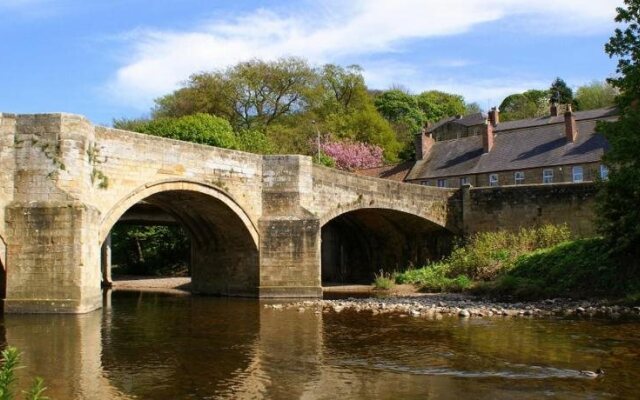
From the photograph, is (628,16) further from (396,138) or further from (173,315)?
(396,138)

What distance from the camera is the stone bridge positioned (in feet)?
46.1

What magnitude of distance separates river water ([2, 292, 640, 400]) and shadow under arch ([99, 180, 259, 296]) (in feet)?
13.5

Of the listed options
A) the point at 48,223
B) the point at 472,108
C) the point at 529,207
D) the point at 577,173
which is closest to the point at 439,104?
the point at 472,108

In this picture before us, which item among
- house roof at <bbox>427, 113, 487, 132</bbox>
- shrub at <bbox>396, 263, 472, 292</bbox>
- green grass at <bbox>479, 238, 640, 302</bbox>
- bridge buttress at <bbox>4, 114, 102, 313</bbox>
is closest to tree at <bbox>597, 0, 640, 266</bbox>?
green grass at <bbox>479, 238, 640, 302</bbox>

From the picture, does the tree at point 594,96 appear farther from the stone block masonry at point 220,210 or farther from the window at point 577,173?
the stone block masonry at point 220,210

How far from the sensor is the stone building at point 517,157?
3309cm

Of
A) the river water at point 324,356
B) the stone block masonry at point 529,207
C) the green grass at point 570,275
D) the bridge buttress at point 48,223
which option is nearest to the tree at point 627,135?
the green grass at point 570,275

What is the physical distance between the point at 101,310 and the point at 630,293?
12.0 meters

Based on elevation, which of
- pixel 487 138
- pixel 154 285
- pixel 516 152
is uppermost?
pixel 487 138

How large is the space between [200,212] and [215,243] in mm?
1509

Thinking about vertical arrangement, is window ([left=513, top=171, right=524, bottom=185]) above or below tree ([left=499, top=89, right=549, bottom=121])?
below

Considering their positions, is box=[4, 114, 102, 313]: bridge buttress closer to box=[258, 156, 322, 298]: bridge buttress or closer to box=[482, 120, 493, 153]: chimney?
box=[258, 156, 322, 298]: bridge buttress

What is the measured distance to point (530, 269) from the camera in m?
18.0

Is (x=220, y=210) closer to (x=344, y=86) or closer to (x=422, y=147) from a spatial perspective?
(x=422, y=147)
